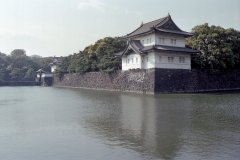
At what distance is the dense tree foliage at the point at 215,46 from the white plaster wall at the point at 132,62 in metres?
6.12

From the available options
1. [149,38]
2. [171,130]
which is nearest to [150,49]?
[149,38]

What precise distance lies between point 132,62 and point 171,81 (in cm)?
624

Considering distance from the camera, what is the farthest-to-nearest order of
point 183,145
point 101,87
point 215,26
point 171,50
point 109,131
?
point 101,87, point 215,26, point 171,50, point 109,131, point 183,145

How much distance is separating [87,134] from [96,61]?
36.1 meters

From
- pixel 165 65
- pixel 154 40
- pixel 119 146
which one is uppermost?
pixel 154 40

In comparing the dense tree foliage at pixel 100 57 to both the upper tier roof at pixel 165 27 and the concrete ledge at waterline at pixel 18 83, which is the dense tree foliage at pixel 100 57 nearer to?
the upper tier roof at pixel 165 27

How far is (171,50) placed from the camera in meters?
32.3

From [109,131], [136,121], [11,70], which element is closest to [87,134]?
[109,131]

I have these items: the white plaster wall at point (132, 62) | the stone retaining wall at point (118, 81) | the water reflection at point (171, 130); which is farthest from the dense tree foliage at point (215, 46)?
the water reflection at point (171, 130)

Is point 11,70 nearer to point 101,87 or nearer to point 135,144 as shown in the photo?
point 101,87

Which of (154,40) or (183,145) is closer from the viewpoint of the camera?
(183,145)

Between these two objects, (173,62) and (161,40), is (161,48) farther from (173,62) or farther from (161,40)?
(173,62)

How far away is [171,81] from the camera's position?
3203 cm

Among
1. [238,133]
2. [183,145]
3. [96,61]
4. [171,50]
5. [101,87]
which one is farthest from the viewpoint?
[96,61]
